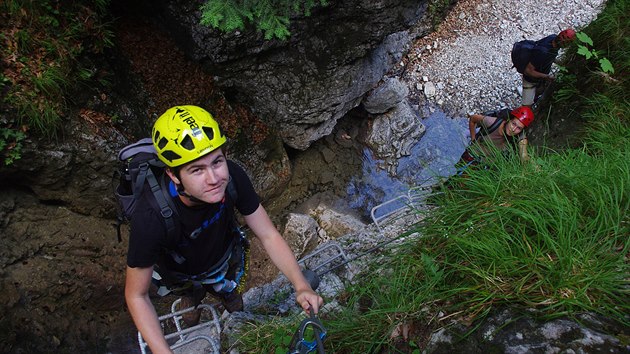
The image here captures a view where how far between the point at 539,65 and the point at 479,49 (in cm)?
409

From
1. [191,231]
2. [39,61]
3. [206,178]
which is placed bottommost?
[191,231]

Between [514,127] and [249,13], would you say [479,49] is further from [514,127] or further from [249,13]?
[249,13]

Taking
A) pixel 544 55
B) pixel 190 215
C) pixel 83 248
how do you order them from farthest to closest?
pixel 544 55 < pixel 83 248 < pixel 190 215

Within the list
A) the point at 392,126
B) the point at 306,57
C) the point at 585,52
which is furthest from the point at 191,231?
the point at 392,126

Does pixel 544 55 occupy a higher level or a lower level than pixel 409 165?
higher

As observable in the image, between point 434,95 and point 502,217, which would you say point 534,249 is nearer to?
point 502,217

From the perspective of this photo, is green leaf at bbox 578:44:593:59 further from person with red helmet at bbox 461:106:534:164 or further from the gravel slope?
the gravel slope

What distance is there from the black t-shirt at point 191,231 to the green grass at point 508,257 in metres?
0.82

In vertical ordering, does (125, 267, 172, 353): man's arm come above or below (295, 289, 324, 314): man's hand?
above

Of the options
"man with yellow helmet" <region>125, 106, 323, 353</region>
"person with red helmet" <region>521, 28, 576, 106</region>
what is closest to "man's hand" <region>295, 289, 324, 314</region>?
"man with yellow helmet" <region>125, 106, 323, 353</region>

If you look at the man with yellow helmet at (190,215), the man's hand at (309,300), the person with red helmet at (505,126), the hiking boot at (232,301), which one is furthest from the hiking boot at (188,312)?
the person with red helmet at (505,126)

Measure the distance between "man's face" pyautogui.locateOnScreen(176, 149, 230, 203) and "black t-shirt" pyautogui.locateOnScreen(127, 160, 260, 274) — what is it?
23 cm

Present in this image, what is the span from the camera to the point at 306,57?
6.66m

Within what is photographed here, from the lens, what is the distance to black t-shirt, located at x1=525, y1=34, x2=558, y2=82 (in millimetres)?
5930
